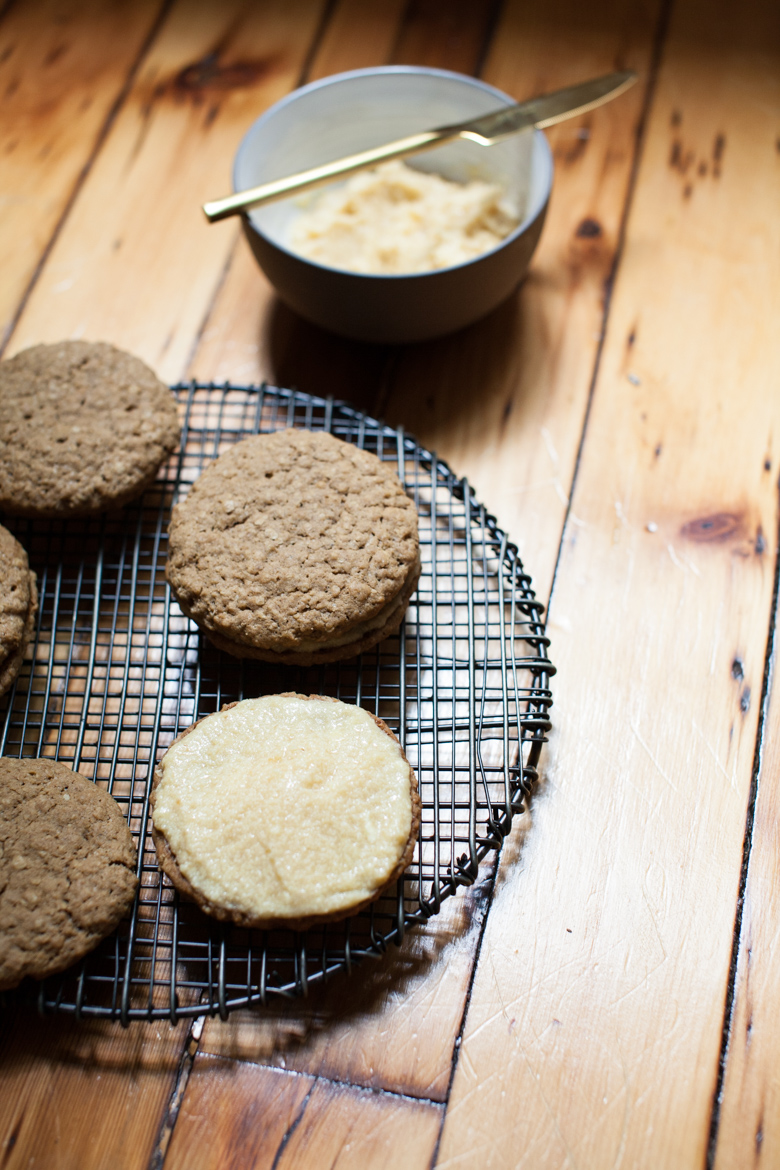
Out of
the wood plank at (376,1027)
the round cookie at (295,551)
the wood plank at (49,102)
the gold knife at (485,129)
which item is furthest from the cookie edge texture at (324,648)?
the wood plank at (49,102)

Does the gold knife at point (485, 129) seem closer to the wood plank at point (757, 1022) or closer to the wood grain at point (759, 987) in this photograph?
the wood grain at point (759, 987)

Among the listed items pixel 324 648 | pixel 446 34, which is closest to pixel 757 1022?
pixel 324 648

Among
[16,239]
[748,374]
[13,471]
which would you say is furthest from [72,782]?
[748,374]

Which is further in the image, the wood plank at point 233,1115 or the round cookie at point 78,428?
Answer: the round cookie at point 78,428

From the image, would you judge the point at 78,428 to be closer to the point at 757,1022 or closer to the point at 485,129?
the point at 485,129

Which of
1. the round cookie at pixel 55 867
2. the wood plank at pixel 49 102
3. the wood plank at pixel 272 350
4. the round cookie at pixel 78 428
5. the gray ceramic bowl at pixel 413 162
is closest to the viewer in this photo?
the round cookie at pixel 55 867

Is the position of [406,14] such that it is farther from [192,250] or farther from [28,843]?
[28,843]
